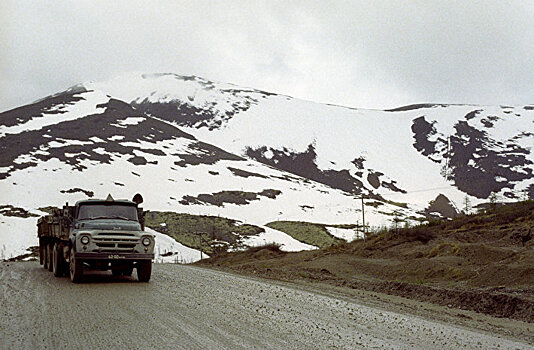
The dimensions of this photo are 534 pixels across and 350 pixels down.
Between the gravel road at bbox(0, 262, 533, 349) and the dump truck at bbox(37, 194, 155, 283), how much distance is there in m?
1.04

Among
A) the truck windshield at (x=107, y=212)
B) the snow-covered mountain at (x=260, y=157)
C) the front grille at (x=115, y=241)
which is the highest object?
the snow-covered mountain at (x=260, y=157)

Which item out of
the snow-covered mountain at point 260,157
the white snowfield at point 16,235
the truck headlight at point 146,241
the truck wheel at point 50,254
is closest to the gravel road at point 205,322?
the truck headlight at point 146,241

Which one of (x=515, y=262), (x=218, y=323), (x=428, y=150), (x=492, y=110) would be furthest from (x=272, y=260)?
(x=492, y=110)

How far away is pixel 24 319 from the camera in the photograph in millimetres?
10305

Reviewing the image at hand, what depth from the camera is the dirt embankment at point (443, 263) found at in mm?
15180

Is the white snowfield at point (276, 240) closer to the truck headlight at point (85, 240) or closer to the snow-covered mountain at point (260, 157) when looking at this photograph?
the snow-covered mountain at point (260, 157)

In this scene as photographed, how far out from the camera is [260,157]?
153 metres

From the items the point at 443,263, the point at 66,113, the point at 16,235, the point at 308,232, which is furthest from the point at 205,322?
the point at 66,113

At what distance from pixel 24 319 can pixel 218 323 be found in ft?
11.6

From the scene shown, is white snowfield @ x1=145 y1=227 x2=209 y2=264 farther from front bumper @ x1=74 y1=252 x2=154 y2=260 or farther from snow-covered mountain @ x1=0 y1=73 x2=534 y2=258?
front bumper @ x1=74 y1=252 x2=154 y2=260

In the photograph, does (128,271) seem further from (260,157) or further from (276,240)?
(260,157)

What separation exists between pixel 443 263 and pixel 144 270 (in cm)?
1204

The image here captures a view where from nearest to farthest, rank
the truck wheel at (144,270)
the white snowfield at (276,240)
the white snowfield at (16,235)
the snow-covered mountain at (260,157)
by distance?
the truck wheel at (144,270)
the white snowfield at (16,235)
the white snowfield at (276,240)
the snow-covered mountain at (260,157)

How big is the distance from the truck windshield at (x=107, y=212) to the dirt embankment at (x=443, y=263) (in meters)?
6.10
